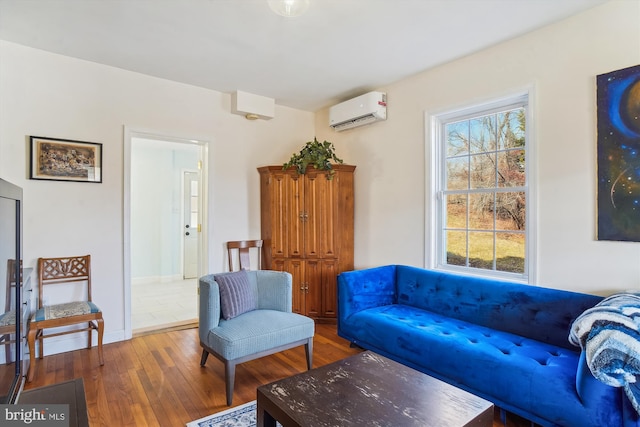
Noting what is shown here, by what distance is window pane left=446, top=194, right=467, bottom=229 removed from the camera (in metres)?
3.14

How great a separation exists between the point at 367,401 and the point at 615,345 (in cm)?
110

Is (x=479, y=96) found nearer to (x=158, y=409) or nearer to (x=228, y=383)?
(x=228, y=383)

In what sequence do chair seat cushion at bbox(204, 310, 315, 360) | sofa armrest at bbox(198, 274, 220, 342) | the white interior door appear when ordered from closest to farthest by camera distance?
chair seat cushion at bbox(204, 310, 315, 360) < sofa armrest at bbox(198, 274, 220, 342) < the white interior door

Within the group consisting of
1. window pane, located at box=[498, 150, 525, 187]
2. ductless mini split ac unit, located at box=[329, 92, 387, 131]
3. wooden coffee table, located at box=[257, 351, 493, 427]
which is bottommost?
wooden coffee table, located at box=[257, 351, 493, 427]

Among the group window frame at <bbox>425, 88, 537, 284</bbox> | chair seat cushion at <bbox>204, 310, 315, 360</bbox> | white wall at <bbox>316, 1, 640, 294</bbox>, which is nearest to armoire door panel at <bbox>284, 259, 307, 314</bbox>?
chair seat cushion at <bbox>204, 310, 315, 360</bbox>

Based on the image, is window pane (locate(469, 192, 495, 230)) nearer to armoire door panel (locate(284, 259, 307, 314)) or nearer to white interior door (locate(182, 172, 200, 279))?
armoire door panel (locate(284, 259, 307, 314))

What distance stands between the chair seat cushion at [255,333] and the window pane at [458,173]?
1836 mm

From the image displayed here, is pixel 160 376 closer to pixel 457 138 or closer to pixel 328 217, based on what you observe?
pixel 328 217

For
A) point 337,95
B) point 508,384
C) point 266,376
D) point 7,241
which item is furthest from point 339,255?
point 7,241

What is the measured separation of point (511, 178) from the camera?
2.80 metres

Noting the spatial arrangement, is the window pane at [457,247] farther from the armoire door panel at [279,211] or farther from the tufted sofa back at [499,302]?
the armoire door panel at [279,211]

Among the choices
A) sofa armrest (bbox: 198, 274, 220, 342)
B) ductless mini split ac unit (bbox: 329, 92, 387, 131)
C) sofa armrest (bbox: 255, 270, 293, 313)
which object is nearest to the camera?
sofa armrest (bbox: 198, 274, 220, 342)

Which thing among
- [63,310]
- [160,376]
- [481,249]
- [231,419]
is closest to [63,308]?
[63,310]

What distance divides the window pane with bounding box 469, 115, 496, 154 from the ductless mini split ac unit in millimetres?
941
